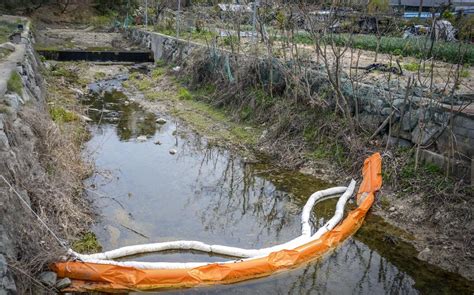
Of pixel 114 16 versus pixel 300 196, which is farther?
pixel 114 16

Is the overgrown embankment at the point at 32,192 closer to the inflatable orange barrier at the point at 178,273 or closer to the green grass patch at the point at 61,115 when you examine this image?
the inflatable orange barrier at the point at 178,273

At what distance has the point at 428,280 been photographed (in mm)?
5242

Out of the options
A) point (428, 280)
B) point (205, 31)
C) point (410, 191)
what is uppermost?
point (205, 31)

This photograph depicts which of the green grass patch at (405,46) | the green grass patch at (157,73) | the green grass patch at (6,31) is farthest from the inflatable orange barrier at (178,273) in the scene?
the green grass patch at (6,31)

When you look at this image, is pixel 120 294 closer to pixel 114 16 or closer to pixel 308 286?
pixel 308 286

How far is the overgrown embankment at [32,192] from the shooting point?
422 cm

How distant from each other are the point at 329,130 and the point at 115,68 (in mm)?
11674

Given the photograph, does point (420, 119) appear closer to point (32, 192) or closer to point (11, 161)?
point (32, 192)

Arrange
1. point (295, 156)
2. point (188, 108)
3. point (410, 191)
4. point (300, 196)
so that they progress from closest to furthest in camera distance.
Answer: point (410, 191)
point (300, 196)
point (295, 156)
point (188, 108)

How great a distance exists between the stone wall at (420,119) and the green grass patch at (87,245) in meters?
5.14

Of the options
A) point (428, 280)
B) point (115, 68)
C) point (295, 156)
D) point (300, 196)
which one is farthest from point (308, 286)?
point (115, 68)

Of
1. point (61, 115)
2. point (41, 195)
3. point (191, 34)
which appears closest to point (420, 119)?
point (41, 195)

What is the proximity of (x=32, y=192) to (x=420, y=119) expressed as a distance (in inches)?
229

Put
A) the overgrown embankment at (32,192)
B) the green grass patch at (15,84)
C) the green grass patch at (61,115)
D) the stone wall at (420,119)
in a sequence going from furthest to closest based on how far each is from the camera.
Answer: the green grass patch at (61,115) → the green grass patch at (15,84) → the stone wall at (420,119) → the overgrown embankment at (32,192)
